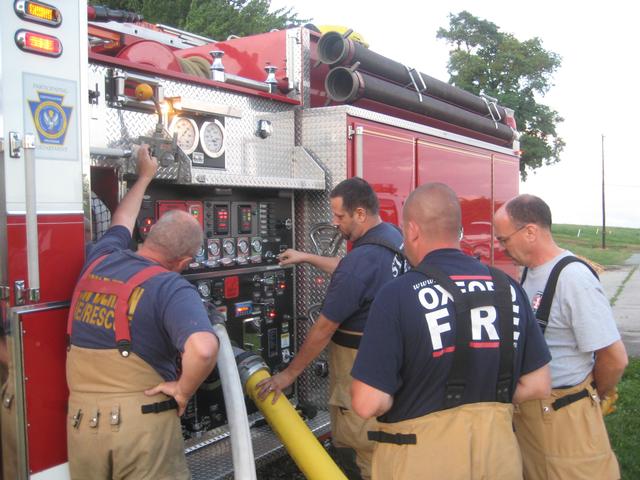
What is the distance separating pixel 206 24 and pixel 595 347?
15.4 metres

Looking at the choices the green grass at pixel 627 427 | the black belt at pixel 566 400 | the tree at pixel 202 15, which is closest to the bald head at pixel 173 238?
the black belt at pixel 566 400

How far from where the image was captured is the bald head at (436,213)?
222 cm

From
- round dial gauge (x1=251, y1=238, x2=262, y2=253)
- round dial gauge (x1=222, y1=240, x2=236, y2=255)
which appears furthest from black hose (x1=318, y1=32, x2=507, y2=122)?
round dial gauge (x1=222, y1=240, x2=236, y2=255)

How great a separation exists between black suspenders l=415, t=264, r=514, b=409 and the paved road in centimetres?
728

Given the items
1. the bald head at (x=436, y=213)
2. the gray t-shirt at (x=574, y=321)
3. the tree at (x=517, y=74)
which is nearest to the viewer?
the bald head at (x=436, y=213)

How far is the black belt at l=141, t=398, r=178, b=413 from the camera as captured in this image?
247 centimetres

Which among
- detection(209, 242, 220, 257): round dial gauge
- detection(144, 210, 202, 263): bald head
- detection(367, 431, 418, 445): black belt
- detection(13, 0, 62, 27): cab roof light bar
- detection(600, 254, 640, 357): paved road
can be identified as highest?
detection(13, 0, 62, 27): cab roof light bar

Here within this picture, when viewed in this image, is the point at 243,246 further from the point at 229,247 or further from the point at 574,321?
the point at 574,321

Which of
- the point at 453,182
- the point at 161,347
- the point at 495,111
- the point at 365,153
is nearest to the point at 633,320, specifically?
the point at 495,111

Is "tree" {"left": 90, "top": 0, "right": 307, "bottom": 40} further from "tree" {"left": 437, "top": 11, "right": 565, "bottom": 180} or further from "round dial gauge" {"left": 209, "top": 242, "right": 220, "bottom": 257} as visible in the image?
"round dial gauge" {"left": 209, "top": 242, "right": 220, "bottom": 257}

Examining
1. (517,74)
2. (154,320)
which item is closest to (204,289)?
(154,320)

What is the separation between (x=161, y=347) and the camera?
2.49 metres

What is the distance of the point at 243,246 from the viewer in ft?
12.4

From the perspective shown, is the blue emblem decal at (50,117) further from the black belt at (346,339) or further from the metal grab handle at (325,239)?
the metal grab handle at (325,239)
